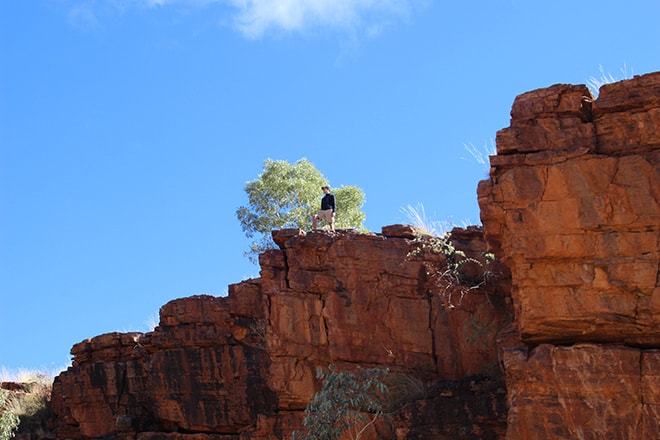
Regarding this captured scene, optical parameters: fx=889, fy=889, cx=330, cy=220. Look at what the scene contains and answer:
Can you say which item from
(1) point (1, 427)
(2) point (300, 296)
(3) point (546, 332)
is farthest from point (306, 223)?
(3) point (546, 332)

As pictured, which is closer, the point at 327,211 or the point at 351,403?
the point at 351,403

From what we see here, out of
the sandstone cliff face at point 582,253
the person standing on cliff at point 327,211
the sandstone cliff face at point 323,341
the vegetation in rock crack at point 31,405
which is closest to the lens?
the sandstone cliff face at point 582,253

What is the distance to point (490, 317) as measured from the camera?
21.9 m

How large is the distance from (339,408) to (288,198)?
17.8 meters

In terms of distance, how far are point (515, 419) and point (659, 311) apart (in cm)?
324

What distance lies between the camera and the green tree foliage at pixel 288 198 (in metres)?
35.9

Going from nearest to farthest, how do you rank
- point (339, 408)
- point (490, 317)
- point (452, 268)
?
point (339, 408) < point (490, 317) < point (452, 268)

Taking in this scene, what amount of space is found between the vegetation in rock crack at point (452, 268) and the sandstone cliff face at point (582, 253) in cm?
480

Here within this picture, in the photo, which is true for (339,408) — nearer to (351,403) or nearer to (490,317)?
(351,403)

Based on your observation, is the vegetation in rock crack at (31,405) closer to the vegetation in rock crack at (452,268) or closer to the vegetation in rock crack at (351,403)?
the vegetation in rock crack at (351,403)

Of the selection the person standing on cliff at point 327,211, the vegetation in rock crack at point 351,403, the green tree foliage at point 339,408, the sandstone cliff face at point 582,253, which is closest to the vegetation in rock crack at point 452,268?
the vegetation in rock crack at point 351,403

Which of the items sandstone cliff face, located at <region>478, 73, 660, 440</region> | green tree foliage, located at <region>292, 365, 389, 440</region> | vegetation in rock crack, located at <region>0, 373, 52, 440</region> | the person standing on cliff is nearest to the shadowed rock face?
sandstone cliff face, located at <region>478, 73, 660, 440</region>

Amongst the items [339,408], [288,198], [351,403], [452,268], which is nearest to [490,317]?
[452,268]

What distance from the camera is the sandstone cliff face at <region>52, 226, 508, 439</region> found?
67.9 feet
